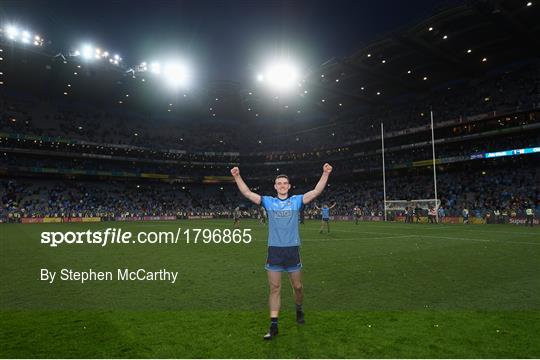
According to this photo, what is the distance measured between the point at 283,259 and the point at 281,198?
35.3 inches

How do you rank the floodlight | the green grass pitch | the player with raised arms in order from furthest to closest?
1. the floodlight
2. the player with raised arms
3. the green grass pitch

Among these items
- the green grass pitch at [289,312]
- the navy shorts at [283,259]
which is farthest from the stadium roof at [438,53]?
the navy shorts at [283,259]

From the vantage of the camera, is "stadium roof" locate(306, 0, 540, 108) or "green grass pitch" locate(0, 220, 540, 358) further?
"stadium roof" locate(306, 0, 540, 108)

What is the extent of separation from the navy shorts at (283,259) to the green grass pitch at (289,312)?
0.95 m

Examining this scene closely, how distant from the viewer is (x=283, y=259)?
18.1 feet

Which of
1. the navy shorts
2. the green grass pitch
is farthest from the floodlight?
the navy shorts

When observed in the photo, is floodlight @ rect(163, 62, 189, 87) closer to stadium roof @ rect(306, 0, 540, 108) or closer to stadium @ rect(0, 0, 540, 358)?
stadium @ rect(0, 0, 540, 358)

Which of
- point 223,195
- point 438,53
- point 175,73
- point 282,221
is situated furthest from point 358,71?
point 282,221

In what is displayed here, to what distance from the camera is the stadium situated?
5.68m

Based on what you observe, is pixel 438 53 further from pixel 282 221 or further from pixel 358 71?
pixel 282 221

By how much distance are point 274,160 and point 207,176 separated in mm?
13583

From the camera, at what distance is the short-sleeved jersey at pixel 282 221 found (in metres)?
5.55

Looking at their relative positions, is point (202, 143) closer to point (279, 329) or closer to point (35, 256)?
point (35, 256)

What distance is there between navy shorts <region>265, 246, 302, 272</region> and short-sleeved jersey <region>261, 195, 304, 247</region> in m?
0.07
